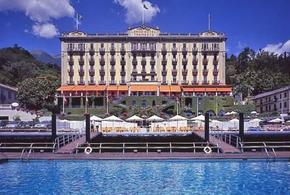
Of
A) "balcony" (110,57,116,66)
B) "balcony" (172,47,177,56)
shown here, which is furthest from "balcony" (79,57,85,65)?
"balcony" (172,47,177,56)

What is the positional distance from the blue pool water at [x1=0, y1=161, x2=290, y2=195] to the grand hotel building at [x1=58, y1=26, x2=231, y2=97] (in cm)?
7175

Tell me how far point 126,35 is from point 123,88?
14034mm

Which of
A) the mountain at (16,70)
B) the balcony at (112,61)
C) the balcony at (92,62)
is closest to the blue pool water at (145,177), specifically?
the balcony at (92,62)

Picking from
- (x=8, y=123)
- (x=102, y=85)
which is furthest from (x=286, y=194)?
(x=102, y=85)

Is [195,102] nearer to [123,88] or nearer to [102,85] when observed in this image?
[123,88]

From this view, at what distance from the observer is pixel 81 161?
24.8m

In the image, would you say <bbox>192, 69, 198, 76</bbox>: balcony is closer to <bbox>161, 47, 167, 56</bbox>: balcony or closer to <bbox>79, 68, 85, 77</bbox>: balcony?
<bbox>161, 47, 167, 56</bbox>: balcony

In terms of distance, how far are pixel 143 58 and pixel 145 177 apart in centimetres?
7809

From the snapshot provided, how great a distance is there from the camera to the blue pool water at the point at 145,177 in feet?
57.1

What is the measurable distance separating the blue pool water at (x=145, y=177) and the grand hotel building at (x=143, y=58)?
71.8m

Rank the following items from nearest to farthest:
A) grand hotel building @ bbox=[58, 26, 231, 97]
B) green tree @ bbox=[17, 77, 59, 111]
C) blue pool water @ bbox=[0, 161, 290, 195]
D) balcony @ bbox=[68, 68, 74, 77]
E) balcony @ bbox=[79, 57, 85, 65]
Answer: blue pool water @ bbox=[0, 161, 290, 195]
green tree @ bbox=[17, 77, 59, 111]
balcony @ bbox=[68, 68, 74, 77]
grand hotel building @ bbox=[58, 26, 231, 97]
balcony @ bbox=[79, 57, 85, 65]

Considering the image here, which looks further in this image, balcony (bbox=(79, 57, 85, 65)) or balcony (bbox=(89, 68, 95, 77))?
balcony (bbox=(79, 57, 85, 65))

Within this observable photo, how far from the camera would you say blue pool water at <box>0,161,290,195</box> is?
1741 centimetres

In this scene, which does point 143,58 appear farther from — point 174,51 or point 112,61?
point 174,51
